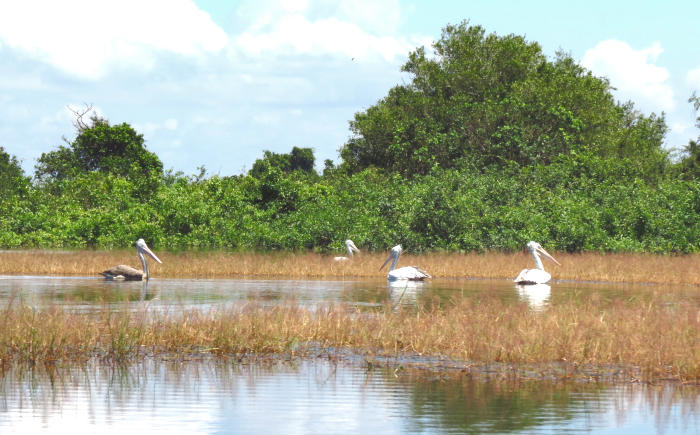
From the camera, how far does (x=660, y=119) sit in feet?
258

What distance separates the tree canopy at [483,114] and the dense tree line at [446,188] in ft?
0.27

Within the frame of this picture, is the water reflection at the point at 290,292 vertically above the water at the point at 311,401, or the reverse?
the water reflection at the point at 290,292

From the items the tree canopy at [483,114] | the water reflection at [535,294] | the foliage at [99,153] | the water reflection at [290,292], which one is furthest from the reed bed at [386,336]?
the foliage at [99,153]

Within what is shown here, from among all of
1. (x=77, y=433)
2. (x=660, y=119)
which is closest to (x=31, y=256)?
(x=77, y=433)

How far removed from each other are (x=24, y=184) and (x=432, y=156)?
21.2 meters

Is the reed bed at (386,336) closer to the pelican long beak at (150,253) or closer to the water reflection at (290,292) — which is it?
the water reflection at (290,292)

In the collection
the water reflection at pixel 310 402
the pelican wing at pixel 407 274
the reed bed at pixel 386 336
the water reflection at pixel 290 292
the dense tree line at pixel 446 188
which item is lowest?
the water reflection at pixel 310 402

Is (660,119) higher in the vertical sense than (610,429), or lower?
higher

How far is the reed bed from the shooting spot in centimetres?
1225

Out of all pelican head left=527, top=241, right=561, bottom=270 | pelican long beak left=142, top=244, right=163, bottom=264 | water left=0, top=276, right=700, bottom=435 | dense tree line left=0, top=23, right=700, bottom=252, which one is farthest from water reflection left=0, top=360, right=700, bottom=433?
dense tree line left=0, top=23, right=700, bottom=252

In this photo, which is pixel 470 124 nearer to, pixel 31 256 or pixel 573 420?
pixel 31 256

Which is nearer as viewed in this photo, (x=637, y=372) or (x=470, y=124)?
(x=637, y=372)

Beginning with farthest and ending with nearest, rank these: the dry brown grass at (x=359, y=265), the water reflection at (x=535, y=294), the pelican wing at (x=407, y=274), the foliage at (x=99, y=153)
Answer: the foliage at (x=99, y=153) → the dry brown grass at (x=359, y=265) → the pelican wing at (x=407, y=274) → the water reflection at (x=535, y=294)

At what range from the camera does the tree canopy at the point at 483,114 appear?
48.4 meters
